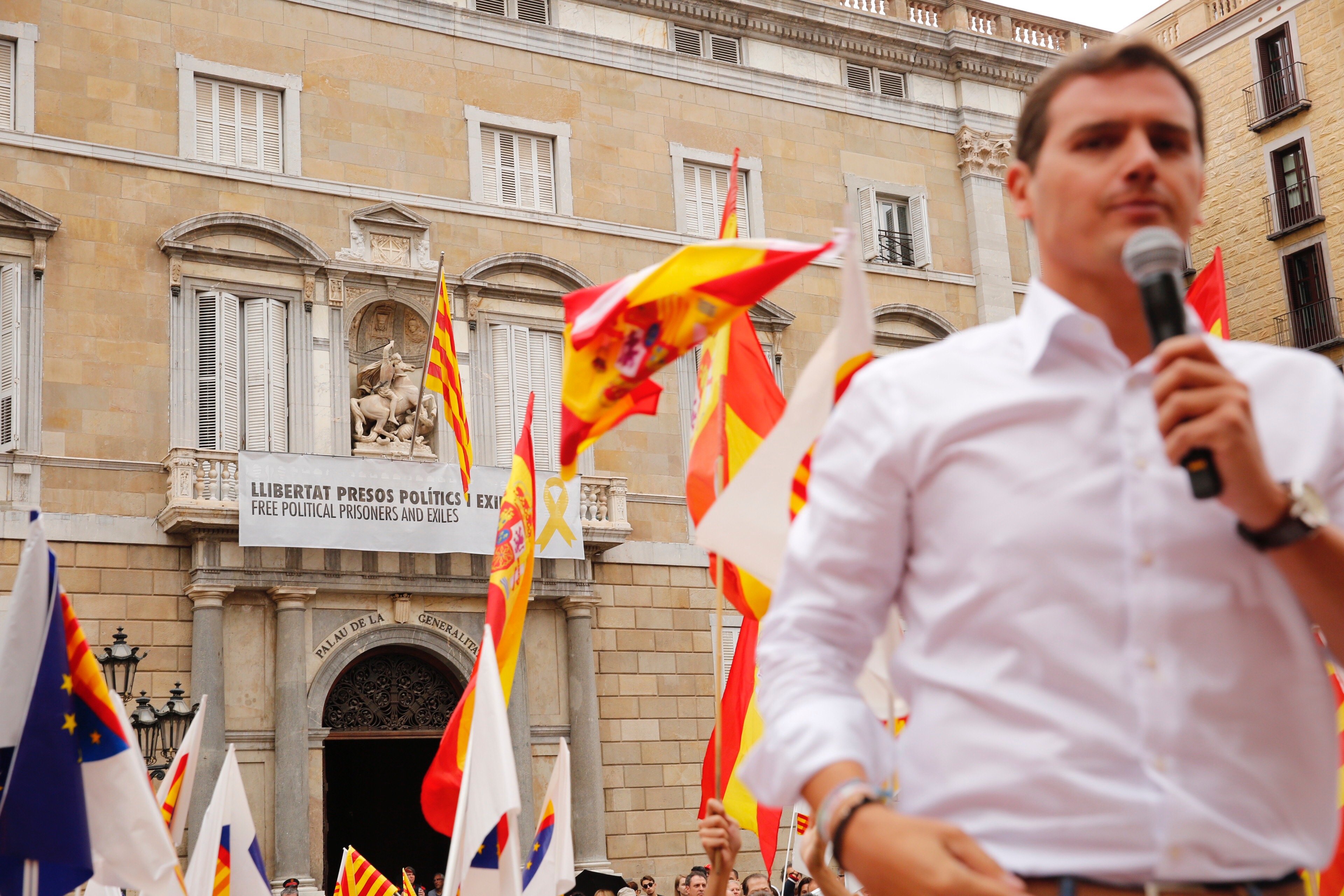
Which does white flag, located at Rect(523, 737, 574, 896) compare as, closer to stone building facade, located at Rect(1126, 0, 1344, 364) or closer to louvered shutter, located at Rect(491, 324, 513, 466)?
louvered shutter, located at Rect(491, 324, 513, 466)

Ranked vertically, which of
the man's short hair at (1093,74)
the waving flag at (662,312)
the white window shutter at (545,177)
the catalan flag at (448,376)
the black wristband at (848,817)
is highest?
the white window shutter at (545,177)

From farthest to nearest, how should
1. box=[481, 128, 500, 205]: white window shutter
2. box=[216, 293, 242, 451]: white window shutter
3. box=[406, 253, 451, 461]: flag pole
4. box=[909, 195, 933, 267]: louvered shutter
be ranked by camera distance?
1. box=[909, 195, 933, 267]: louvered shutter
2. box=[481, 128, 500, 205]: white window shutter
3. box=[216, 293, 242, 451]: white window shutter
4. box=[406, 253, 451, 461]: flag pole

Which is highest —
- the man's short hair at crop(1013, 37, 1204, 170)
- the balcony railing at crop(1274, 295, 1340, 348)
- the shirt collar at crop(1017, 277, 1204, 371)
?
the balcony railing at crop(1274, 295, 1340, 348)

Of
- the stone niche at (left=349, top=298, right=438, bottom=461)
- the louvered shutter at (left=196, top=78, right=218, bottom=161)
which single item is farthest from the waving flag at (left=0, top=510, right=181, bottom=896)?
the louvered shutter at (left=196, top=78, right=218, bottom=161)

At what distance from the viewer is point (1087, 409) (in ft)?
5.79

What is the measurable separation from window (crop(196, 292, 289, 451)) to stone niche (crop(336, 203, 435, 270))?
1.43 metres

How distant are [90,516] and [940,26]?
1553cm

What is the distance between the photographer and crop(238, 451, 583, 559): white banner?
1767 cm

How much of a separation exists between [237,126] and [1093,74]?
1875 cm

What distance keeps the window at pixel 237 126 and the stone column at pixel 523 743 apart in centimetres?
698

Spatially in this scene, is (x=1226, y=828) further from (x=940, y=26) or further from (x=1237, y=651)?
(x=940, y=26)

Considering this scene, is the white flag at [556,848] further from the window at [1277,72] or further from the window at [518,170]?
the window at [1277,72]

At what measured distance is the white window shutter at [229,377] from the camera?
1828 cm

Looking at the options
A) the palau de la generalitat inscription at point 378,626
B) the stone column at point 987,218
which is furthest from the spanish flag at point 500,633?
the stone column at point 987,218
